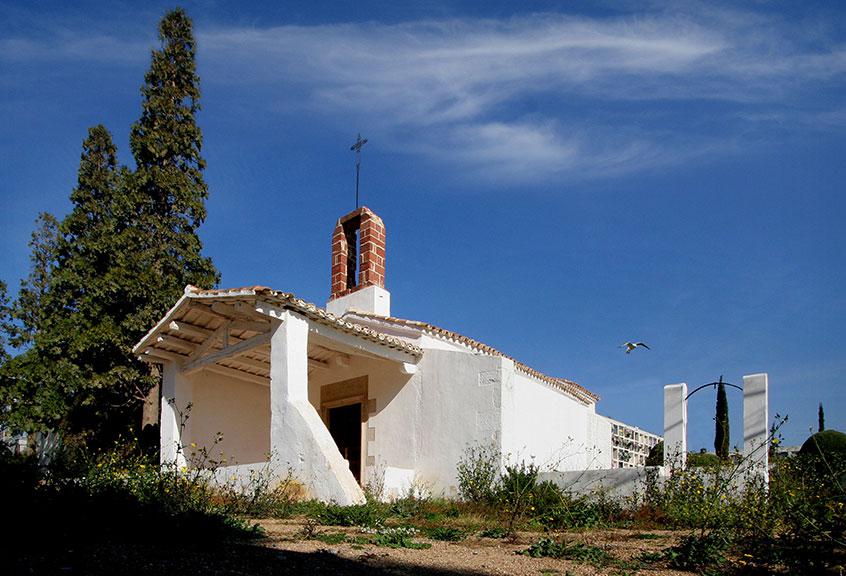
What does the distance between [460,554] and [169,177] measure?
16.2 meters

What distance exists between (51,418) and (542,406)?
11.8 meters

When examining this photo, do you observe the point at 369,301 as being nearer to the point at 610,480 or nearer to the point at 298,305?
the point at 298,305

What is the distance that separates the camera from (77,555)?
441 cm

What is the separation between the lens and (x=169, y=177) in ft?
63.8

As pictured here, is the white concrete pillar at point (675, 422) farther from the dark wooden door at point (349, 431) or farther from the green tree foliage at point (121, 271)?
the green tree foliage at point (121, 271)

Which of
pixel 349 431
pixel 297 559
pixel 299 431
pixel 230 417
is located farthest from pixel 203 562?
pixel 230 417

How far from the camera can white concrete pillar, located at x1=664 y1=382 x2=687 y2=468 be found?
32.6ft

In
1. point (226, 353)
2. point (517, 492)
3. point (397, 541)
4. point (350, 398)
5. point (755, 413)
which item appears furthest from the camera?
point (350, 398)

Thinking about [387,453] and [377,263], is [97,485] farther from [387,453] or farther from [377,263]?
[377,263]

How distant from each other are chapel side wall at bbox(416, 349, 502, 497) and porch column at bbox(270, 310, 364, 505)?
218cm

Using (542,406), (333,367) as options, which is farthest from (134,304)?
(542,406)

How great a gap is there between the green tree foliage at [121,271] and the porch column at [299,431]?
8356 mm

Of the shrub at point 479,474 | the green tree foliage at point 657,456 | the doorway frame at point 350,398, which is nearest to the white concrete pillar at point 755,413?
the shrub at point 479,474

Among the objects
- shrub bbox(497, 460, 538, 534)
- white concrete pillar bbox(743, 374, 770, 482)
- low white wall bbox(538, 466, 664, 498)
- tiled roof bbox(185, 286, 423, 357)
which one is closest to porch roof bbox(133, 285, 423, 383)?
tiled roof bbox(185, 286, 423, 357)
